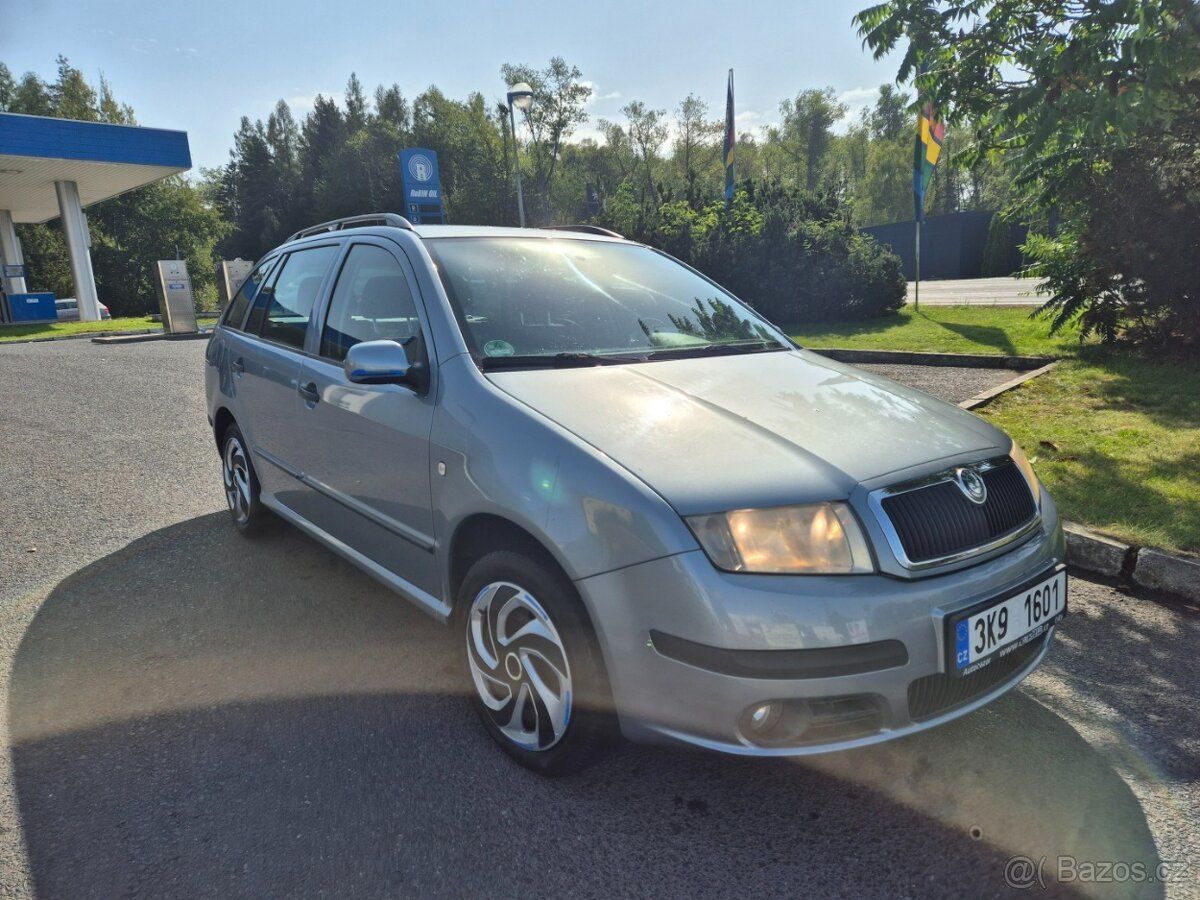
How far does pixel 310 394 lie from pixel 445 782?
1.86 metres

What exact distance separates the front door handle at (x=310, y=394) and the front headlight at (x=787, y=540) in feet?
7.00

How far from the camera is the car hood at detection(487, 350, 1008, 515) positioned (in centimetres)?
208

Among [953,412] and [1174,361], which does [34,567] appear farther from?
[1174,361]

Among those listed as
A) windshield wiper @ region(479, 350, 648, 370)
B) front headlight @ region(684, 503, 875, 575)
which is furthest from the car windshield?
front headlight @ region(684, 503, 875, 575)

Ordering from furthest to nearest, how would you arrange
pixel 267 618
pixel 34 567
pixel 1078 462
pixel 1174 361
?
1. pixel 1174 361
2. pixel 1078 462
3. pixel 34 567
4. pixel 267 618

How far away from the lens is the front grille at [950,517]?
2.09 meters

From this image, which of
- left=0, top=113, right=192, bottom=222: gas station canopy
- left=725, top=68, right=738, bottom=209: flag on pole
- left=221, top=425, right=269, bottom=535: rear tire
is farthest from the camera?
left=0, top=113, right=192, bottom=222: gas station canopy

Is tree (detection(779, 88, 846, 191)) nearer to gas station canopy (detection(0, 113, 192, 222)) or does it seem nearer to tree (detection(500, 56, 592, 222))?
tree (detection(500, 56, 592, 222))

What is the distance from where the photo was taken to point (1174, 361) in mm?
8711

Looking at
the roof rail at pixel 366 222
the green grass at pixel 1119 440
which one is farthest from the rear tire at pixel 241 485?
the green grass at pixel 1119 440

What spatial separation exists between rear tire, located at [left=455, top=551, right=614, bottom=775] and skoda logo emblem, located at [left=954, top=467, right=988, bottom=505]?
1.14 metres

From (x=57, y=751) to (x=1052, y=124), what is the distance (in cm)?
588

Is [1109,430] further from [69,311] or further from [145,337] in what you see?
[69,311]

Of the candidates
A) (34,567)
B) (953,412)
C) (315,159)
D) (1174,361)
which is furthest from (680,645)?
(315,159)
